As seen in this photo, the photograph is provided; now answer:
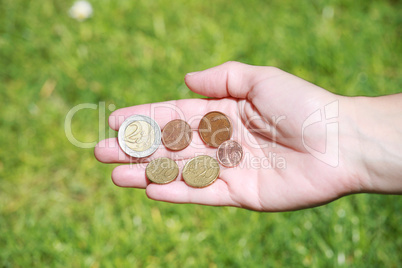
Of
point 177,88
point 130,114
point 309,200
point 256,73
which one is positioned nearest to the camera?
point 309,200

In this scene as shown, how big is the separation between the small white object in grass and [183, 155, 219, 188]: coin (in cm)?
256

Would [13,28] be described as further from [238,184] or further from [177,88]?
[238,184]

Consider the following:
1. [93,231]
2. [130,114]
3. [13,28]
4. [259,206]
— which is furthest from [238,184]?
[13,28]

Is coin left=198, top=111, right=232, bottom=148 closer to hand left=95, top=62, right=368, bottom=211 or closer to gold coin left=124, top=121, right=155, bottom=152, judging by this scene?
hand left=95, top=62, right=368, bottom=211

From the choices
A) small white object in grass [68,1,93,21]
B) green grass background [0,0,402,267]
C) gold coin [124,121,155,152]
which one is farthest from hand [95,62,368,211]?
small white object in grass [68,1,93,21]

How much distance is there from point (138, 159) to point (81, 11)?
239 centimetres

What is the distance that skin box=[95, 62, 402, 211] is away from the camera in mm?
2588

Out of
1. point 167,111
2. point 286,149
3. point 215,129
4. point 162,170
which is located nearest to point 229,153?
point 215,129

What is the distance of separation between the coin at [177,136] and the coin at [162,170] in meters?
0.14

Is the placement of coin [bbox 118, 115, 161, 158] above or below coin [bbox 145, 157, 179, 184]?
above

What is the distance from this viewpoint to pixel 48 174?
3666 mm

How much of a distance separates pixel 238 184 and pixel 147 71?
1.93 m

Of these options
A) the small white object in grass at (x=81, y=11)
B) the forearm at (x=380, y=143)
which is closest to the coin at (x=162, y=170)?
the forearm at (x=380, y=143)

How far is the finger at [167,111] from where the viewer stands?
10.2ft
